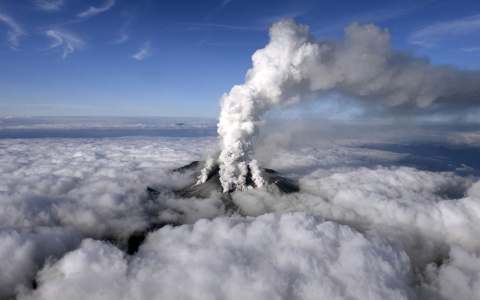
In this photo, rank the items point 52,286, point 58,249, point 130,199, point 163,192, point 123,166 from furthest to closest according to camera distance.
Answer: point 123,166, point 163,192, point 130,199, point 58,249, point 52,286

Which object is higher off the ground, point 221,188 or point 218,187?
point 218,187

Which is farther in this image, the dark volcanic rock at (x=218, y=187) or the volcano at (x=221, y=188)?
the dark volcanic rock at (x=218, y=187)

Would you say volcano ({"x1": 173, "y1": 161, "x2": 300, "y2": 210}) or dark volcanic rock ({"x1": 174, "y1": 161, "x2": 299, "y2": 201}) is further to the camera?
dark volcanic rock ({"x1": 174, "y1": 161, "x2": 299, "y2": 201})

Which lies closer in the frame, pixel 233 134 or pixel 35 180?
pixel 233 134

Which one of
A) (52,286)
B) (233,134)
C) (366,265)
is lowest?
(52,286)

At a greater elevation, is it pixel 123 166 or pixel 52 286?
pixel 123 166

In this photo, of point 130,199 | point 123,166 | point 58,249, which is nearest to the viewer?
point 58,249

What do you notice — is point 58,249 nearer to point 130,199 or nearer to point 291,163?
point 130,199

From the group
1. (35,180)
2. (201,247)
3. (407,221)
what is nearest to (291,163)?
(407,221)

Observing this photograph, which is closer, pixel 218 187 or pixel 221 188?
pixel 221 188
